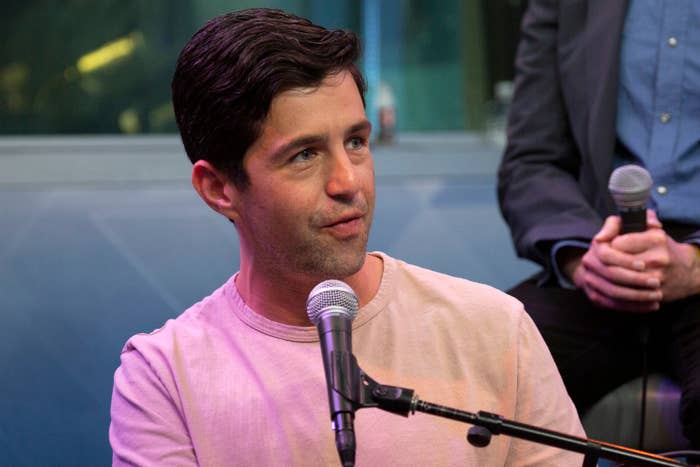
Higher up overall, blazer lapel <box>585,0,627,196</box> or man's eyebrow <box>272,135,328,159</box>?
man's eyebrow <box>272,135,328,159</box>

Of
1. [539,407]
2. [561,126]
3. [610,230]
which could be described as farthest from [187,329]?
[561,126]

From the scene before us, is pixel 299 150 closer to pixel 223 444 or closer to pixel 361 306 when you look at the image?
pixel 361 306

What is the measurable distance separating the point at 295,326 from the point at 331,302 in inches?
16.5

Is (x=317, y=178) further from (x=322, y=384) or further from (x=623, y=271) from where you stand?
(x=623, y=271)

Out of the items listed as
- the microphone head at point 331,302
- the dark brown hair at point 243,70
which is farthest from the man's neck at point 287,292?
the microphone head at point 331,302

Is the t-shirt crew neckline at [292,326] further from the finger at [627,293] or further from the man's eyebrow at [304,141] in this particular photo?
the finger at [627,293]

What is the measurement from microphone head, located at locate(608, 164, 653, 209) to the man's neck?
48 cm

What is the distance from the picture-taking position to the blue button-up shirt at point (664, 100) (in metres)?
2.14

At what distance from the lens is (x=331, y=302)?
Result: 1053 millimetres

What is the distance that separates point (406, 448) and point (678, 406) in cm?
81

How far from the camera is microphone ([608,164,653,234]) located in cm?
171

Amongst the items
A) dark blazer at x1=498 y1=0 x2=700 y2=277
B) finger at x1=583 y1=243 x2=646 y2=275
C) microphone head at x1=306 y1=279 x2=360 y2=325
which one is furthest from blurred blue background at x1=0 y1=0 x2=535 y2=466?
microphone head at x1=306 y1=279 x2=360 y2=325

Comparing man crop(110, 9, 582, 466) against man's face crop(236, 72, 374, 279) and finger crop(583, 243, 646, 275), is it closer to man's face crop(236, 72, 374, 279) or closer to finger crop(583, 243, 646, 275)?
man's face crop(236, 72, 374, 279)

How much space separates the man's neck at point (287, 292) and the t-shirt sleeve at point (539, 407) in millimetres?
233
